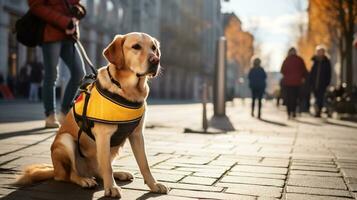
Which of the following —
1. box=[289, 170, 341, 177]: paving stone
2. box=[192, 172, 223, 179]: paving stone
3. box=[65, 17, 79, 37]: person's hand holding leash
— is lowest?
box=[289, 170, 341, 177]: paving stone

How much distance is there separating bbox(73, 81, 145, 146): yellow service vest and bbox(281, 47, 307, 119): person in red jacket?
10.5 meters

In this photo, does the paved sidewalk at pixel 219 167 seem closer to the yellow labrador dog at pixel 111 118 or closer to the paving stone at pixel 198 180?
the paving stone at pixel 198 180

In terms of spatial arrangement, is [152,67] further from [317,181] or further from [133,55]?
[317,181]

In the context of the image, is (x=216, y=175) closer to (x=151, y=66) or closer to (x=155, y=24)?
(x=151, y=66)

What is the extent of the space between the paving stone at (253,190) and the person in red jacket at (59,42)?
344 cm

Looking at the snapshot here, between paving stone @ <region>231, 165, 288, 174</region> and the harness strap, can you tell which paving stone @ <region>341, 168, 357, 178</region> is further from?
the harness strap

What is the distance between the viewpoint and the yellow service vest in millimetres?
3143

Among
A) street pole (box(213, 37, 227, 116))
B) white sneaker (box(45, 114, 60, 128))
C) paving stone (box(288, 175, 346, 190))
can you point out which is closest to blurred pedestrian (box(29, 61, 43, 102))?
street pole (box(213, 37, 227, 116))

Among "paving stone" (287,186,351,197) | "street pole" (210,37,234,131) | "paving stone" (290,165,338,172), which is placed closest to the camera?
"paving stone" (287,186,351,197)

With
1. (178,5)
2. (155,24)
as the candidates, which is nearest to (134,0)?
(155,24)

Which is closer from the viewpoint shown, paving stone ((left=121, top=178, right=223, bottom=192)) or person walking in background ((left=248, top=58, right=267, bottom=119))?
paving stone ((left=121, top=178, right=223, bottom=192))

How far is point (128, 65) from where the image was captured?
3195 mm

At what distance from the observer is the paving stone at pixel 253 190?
323cm

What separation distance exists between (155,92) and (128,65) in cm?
4200
